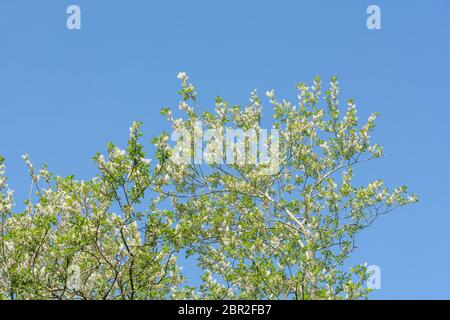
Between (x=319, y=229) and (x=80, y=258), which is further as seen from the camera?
(x=319, y=229)

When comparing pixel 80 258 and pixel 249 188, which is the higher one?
pixel 249 188

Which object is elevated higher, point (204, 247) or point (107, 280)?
point (204, 247)

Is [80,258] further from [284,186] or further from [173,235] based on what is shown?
[284,186]

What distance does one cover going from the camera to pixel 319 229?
17938mm

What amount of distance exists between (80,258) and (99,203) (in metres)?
1.50

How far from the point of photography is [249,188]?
1770cm
